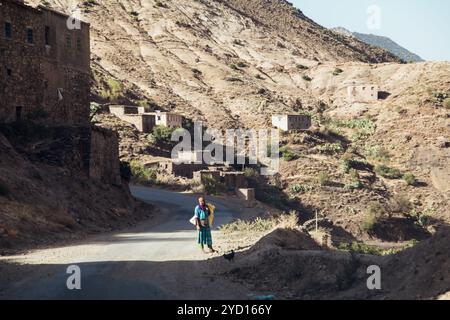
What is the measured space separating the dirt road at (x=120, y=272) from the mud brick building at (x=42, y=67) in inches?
357

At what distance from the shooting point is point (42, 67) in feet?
105

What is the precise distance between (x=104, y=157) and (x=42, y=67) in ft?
15.9

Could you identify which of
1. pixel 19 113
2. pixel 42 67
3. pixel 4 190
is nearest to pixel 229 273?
pixel 4 190

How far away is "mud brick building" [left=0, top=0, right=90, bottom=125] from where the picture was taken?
2936 cm

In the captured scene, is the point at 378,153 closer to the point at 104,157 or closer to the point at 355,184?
the point at 355,184

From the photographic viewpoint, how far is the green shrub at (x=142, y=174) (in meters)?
52.3

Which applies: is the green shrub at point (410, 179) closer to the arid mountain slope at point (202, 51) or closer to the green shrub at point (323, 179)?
the green shrub at point (323, 179)

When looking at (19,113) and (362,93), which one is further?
(362,93)

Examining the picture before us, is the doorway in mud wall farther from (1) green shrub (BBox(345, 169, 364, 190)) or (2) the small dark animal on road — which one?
(1) green shrub (BBox(345, 169, 364, 190))

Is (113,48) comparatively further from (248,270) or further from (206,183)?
(248,270)

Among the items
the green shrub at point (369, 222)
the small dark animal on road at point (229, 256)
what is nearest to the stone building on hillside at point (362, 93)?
the green shrub at point (369, 222)

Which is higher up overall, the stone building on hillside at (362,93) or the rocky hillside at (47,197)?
the stone building on hillside at (362,93)

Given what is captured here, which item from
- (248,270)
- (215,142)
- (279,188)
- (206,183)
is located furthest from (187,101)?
(248,270)

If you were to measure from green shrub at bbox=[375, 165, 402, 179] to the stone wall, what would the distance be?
4152 cm
